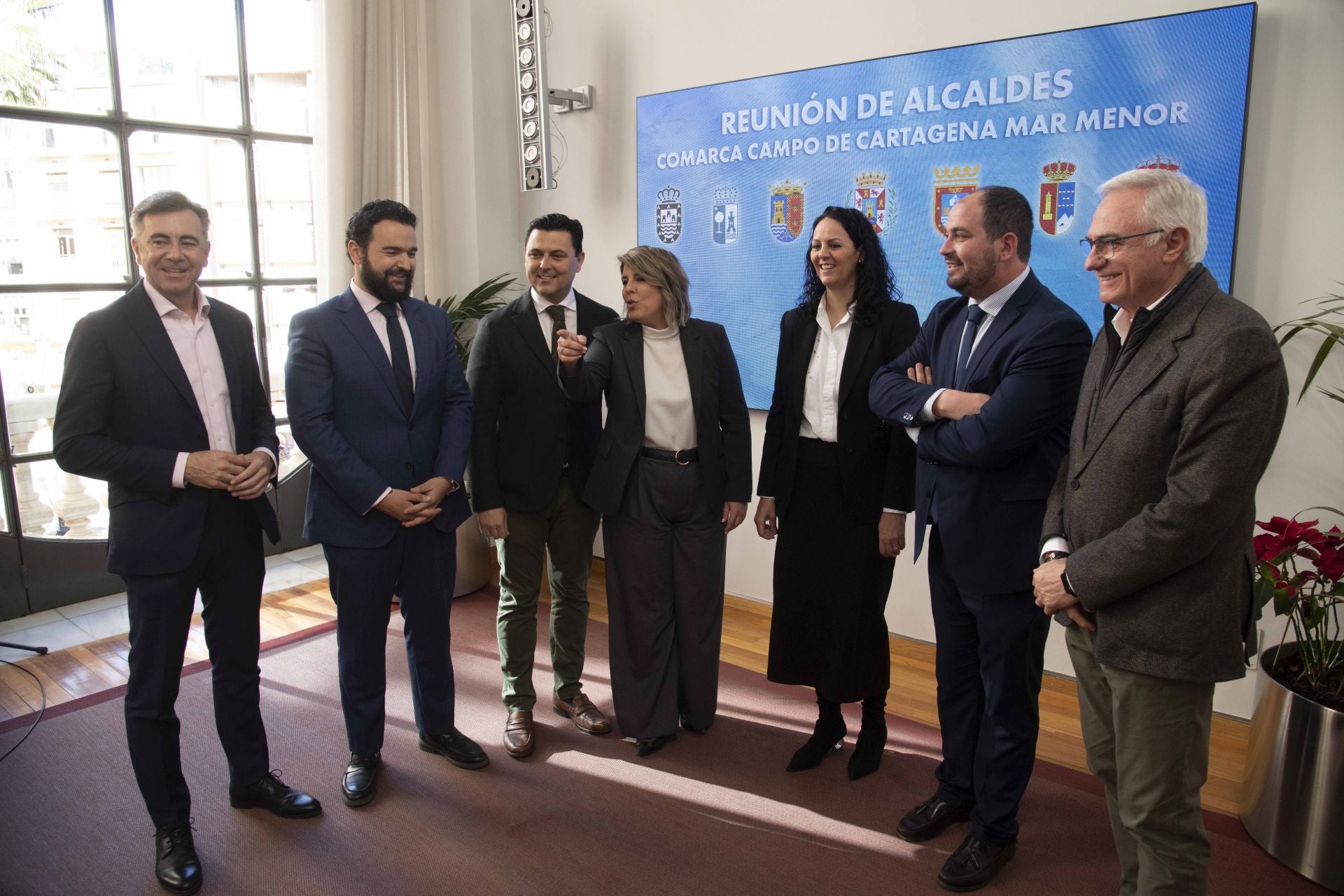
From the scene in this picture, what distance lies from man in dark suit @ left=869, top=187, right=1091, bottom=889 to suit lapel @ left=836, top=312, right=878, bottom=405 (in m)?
0.19

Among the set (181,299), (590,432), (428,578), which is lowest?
(428,578)

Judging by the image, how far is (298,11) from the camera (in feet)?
16.2

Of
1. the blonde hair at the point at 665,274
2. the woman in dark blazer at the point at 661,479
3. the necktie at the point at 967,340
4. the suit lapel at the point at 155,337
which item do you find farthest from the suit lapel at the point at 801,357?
the suit lapel at the point at 155,337

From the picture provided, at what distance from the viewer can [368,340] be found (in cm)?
271

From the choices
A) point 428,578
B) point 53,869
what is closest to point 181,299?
point 428,578

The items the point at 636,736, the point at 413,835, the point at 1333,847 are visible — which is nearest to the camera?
the point at 1333,847

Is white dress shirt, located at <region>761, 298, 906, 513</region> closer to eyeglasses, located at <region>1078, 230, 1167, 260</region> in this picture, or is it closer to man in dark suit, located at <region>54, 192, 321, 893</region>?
eyeglasses, located at <region>1078, 230, 1167, 260</region>

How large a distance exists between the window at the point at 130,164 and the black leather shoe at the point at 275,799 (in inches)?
91.4

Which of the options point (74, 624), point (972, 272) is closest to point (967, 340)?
point (972, 272)

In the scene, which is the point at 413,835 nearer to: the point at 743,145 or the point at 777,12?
the point at 743,145

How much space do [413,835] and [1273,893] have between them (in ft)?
7.42

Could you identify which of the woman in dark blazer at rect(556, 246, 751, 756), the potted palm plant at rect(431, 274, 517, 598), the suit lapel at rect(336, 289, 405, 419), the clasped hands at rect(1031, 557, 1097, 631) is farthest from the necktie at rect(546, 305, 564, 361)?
the clasped hands at rect(1031, 557, 1097, 631)

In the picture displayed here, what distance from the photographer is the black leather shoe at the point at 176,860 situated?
7.73ft

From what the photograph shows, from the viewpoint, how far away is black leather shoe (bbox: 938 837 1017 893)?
2363 mm
